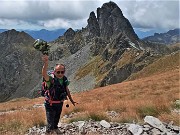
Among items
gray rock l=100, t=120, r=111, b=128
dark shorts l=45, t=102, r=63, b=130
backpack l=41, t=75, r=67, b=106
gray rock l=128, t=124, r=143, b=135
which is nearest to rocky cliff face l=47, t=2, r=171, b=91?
gray rock l=100, t=120, r=111, b=128

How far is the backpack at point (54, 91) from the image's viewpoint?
9945mm

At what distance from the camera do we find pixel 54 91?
392 inches

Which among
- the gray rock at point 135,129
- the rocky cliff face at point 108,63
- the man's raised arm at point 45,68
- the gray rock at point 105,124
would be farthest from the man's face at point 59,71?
the rocky cliff face at point 108,63

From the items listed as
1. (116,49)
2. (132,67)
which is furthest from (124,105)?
(116,49)

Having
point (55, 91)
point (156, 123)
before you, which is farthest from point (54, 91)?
point (156, 123)

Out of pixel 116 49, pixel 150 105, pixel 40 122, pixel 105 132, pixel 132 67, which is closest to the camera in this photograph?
pixel 105 132

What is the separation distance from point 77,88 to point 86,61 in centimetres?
4655

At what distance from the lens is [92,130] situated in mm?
10969

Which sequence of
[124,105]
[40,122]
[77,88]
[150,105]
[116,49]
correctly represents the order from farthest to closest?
[116,49] < [77,88] < [124,105] < [150,105] < [40,122]

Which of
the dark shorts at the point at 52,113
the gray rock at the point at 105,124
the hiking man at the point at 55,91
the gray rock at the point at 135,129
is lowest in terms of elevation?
the gray rock at the point at 135,129

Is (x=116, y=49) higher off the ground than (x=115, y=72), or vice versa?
(x=116, y=49)

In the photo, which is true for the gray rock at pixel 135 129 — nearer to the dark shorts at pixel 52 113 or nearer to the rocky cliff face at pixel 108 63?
the dark shorts at pixel 52 113

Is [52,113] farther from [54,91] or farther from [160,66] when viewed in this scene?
[160,66]

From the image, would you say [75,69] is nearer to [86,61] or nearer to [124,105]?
[86,61]
